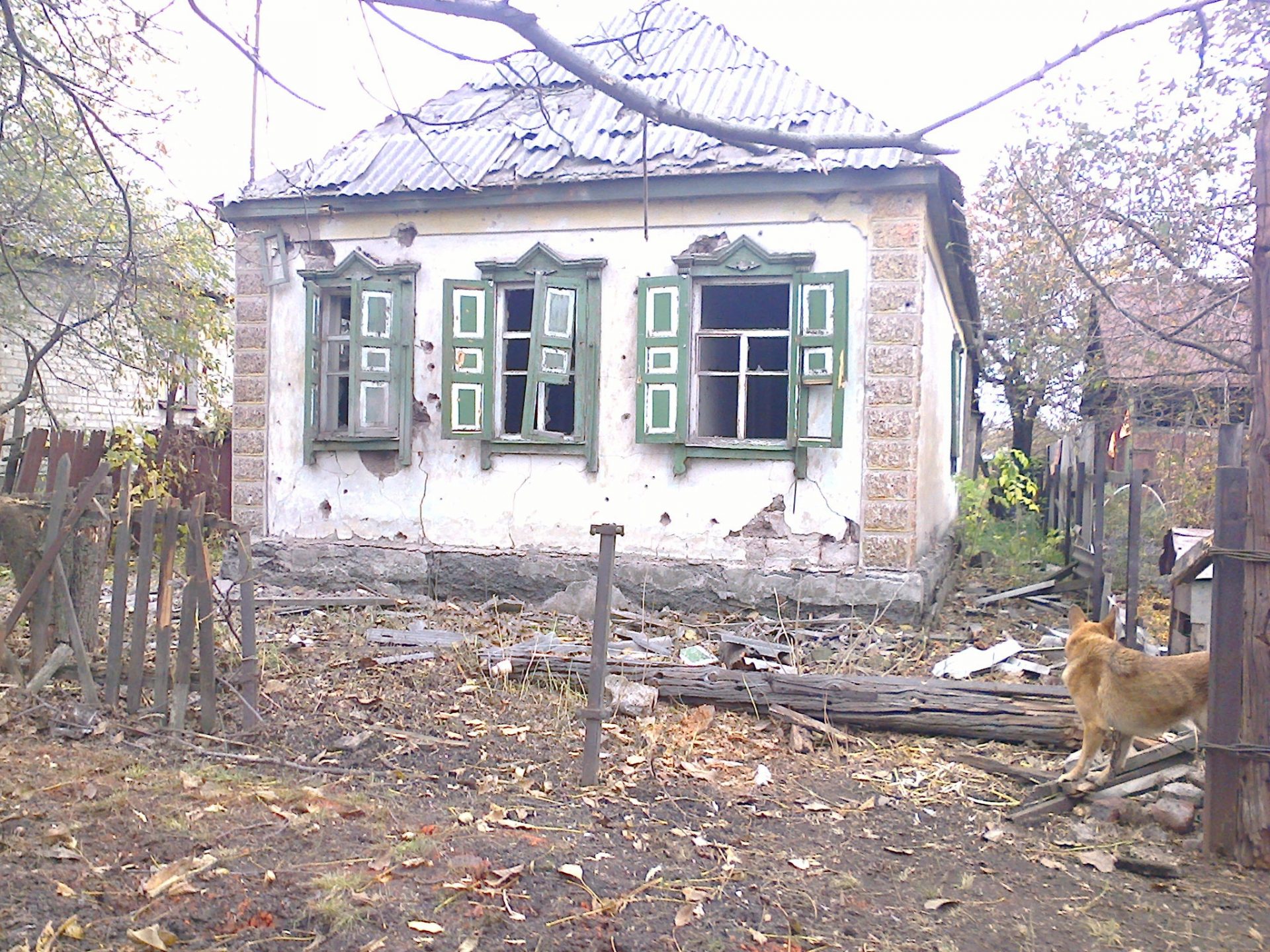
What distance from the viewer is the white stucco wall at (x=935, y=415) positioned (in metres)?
8.61

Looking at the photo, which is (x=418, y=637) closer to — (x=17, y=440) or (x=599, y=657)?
(x=599, y=657)

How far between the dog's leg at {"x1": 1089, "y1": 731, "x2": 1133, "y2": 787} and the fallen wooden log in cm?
74

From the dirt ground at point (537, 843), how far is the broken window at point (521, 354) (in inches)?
136

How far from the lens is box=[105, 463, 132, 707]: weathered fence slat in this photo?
4.73m

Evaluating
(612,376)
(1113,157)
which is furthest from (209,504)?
(1113,157)

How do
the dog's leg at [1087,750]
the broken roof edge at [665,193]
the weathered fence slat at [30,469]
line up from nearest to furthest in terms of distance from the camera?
the dog's leg at [1087,750] → the weathered fence slat at [30,469] → the broken roof edge at [665,193]

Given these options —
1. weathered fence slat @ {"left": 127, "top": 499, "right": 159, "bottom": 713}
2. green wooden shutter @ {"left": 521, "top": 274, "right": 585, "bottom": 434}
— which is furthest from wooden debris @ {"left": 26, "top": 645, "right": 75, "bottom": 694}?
green wooden shutter @ {"left": 521, "top": 274, "right": 585, "bottom": 434}

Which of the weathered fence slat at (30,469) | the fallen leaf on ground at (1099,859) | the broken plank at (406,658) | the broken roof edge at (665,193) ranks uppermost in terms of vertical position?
the broken roof edge at (665,193)

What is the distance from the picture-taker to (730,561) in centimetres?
820

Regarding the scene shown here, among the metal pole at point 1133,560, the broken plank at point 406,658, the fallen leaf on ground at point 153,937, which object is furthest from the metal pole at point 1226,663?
the broken plank at point 406,658

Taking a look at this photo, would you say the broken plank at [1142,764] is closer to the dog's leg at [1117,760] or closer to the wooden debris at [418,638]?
the dog's leg at [1117,760]

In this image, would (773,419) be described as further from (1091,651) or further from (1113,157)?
(1091,651)

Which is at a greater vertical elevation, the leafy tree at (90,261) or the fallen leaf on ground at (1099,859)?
the leafy tree at (90,261)

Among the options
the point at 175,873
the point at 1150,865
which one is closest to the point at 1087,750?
the point at 1150,865
